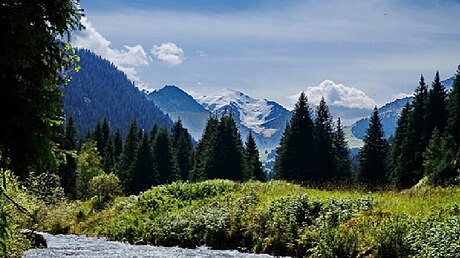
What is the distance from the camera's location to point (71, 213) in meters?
45.9

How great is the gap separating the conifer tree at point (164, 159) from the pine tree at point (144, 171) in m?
1.57

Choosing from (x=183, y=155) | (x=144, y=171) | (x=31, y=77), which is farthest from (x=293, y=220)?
(x=183, y=155)

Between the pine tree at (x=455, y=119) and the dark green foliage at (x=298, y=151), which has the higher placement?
the pine tree at (x=455, y=119)

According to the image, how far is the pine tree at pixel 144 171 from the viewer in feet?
248

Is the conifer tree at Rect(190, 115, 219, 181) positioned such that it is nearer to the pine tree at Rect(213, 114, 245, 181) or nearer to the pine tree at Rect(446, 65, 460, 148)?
the pine tree at Rect(213, 114, 245, 181)

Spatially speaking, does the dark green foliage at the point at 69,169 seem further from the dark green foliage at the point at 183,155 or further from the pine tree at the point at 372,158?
the pine tree at the point at 372,158

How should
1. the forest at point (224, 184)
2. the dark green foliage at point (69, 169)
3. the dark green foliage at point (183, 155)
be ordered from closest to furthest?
the forest at point (224, 184) → the dark green foliage at point (69, 169) → the dark green foliage at point (183, 155)

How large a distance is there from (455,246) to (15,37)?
1129 centimetres

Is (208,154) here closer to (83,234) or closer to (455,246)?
(83,234)

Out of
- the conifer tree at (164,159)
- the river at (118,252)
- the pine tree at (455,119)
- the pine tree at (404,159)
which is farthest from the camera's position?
Result: the conifer tree at (164,159)

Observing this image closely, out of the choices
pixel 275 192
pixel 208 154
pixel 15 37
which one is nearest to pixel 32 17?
pixel 15 37

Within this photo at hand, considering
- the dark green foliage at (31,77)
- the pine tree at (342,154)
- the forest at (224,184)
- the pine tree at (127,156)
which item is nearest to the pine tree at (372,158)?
the forest at (224,184)

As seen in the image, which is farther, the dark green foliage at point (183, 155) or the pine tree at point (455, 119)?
the dark green foliage at point (183, 155)

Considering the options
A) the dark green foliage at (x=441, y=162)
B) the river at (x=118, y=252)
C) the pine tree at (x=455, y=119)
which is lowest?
the river at (x=118, y=252)
